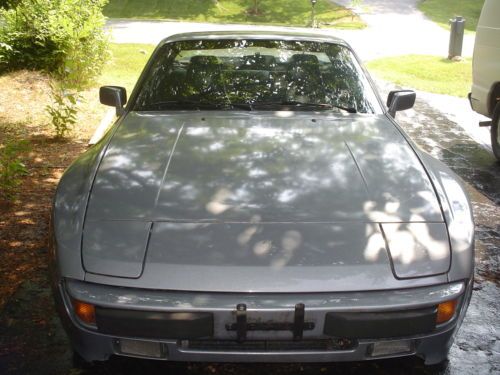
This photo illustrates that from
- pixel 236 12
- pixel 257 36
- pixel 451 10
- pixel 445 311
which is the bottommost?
pixel 451 10

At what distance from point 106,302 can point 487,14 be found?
5746 mm

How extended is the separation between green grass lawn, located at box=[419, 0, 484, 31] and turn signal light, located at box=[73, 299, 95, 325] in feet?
71.7

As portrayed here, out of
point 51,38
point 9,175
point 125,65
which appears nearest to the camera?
point 9,175

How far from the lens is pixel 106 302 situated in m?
2.20

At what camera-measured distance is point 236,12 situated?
2447 cm

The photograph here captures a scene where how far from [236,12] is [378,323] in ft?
78.0

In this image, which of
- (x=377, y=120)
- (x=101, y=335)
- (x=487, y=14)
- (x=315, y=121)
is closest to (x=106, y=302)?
(x=101, y=335)

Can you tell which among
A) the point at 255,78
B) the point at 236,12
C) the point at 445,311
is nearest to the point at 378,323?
the point at 445,311

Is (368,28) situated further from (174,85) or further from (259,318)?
(259,318)

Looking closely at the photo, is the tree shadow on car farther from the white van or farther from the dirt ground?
the white van

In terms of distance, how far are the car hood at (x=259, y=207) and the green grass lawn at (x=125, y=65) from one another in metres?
6.33

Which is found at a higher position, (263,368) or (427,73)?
(263,368)

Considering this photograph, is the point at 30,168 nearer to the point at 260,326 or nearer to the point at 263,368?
the point at 263,368

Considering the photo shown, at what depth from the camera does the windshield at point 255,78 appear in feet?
12.0
